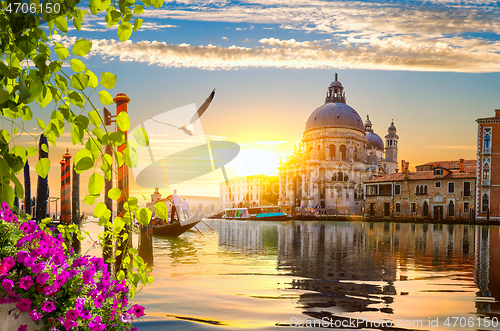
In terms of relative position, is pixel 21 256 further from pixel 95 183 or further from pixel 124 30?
pixel 124 30

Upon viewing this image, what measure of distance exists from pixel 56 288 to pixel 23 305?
0.77 feet

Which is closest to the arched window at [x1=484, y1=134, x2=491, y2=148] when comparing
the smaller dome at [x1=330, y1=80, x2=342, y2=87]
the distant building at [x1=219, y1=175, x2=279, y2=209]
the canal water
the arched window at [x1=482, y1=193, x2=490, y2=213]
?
the arched window at [x1=482, y1=193, x2=490, y2=213]

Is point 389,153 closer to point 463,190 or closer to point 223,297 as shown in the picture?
point 463,190

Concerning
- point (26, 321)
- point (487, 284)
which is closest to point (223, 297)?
point (26, 321)

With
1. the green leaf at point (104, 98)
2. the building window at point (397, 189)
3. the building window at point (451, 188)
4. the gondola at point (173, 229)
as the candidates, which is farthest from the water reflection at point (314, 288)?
the building window at point (397, 189)

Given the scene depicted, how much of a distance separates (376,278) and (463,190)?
4671 cm

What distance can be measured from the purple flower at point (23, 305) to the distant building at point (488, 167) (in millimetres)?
49085

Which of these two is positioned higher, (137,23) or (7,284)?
(137,23)

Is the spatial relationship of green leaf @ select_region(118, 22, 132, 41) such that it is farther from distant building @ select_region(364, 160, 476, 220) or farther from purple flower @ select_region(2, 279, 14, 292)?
distant building @ select_region(364, 160, 476, 220)

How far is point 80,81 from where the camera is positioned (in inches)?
82.9

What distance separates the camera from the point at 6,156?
6.89ft

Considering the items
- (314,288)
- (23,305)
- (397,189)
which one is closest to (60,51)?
(23,305)

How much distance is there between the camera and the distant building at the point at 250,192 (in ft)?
319

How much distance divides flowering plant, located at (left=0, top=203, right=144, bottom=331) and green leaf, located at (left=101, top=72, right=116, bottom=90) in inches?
69.1
